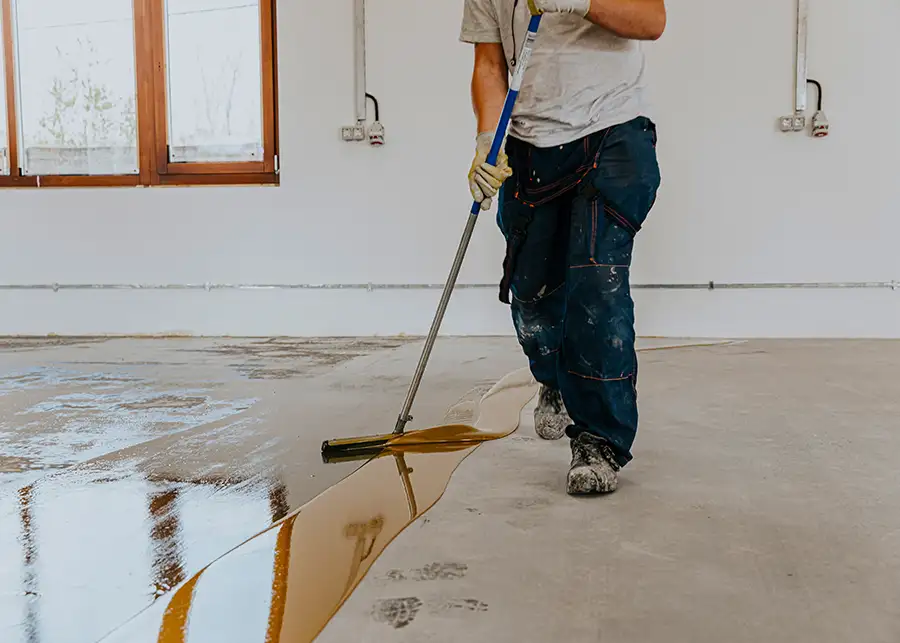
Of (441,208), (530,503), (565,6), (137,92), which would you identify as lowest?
(530,503)

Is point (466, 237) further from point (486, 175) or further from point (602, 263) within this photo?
point (602, 263)

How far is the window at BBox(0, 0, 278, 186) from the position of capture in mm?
4875

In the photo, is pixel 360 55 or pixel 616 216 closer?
pixel 616 216

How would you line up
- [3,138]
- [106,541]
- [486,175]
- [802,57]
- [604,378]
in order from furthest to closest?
[3,138] < [802,57] < [486,175] < [604,378] < [106,541]

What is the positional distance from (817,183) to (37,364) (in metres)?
4.05

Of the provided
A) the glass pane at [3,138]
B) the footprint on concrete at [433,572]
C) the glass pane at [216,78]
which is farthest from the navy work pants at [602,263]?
the glass pane at [3,138]

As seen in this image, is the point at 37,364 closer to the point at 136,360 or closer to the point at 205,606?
the point at 136,360

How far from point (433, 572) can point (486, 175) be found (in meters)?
0.88

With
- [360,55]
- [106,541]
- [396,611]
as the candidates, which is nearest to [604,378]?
[396,611]

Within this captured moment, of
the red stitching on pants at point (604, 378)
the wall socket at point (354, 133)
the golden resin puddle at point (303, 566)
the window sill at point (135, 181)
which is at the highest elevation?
the wall socket at point (354, 133)

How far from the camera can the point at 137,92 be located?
494 cm

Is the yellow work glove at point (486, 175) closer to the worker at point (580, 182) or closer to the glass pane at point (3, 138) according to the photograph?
the worker at point (580, 182)

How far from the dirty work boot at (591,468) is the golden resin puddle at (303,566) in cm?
24

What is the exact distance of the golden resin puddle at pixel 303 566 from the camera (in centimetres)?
93
